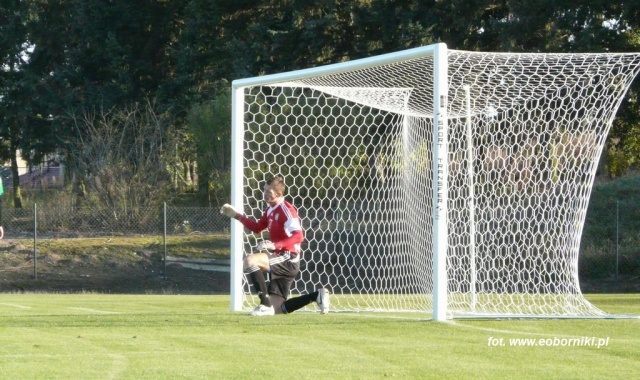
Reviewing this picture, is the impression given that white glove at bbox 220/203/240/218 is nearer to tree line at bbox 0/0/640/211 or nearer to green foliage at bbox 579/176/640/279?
green foliage at bbox 579/176/640/279

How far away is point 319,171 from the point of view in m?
20.1

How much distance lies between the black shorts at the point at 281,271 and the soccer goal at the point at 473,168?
95cm

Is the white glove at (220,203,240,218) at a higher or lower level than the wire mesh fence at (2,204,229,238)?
higher

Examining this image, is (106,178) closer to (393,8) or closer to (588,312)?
(393,8)

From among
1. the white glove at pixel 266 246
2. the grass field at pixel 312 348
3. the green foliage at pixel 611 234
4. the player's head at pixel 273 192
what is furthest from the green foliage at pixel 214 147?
the grass field at pixel 312 348

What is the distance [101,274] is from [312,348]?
21.7 m

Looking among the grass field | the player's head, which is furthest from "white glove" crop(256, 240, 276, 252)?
the grass field

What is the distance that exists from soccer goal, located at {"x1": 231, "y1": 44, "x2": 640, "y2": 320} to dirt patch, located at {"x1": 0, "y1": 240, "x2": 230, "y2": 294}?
10991mm

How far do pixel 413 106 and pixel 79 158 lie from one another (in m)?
25.3

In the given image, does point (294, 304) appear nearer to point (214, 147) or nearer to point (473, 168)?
point (473, 168)

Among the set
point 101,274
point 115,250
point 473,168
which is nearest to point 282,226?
point 473,168

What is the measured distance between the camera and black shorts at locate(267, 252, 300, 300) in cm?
1139

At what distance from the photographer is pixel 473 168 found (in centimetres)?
1480

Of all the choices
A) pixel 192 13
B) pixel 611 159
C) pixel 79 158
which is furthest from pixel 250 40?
pixel 611 159
